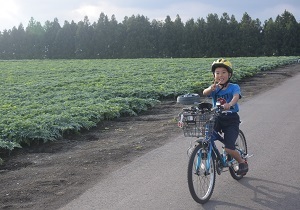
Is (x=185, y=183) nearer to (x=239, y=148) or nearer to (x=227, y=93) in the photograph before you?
(x=239, y=148)

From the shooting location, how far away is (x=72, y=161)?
7340 mm

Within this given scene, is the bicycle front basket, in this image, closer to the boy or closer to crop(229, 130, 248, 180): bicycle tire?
the boy

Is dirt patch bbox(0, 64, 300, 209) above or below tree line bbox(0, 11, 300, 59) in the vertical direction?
below

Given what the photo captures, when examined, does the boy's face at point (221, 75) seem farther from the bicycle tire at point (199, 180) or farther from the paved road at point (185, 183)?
the paved road at point (185, 183)

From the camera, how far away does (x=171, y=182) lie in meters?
6.03

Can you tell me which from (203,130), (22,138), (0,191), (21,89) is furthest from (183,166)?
(21,89)

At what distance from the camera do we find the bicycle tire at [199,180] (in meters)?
5.00

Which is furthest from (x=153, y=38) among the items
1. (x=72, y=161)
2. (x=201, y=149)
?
(x=201, y=149)

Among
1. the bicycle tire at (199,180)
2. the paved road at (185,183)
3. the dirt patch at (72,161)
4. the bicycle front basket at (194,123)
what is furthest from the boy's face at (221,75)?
the dirt patch at (72,161)

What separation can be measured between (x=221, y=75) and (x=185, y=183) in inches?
65.0

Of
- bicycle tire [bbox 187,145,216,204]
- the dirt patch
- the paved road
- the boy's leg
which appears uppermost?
the boy's leg

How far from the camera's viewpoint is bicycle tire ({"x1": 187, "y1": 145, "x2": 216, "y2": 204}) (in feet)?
16.4

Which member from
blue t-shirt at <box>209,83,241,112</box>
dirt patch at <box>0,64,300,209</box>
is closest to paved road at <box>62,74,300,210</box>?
dirt patch at <box>0,64,300,209</box>

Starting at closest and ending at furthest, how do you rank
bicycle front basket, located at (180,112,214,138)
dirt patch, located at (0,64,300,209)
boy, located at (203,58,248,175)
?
bicycle front basket, located at (180,112,214,138) < boy, located at (203,58,248,175) < dirt patch, located at (0,64,300,209)
